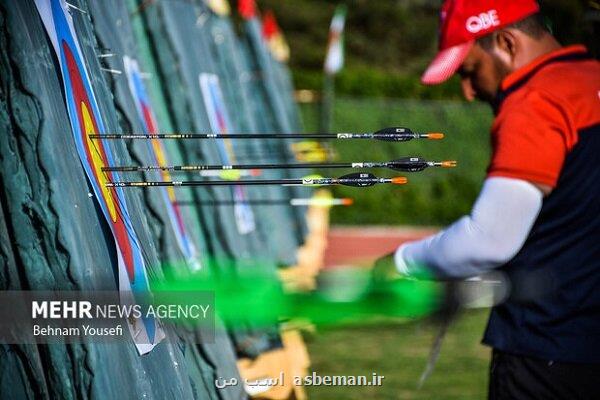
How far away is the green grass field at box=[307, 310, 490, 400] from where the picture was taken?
6.91 meters

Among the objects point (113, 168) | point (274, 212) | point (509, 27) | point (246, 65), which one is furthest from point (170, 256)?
A: point (246, 65)

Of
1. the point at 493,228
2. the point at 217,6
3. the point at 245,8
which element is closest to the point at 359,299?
the point at 493,228

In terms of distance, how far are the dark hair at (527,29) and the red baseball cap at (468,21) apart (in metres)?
0.02

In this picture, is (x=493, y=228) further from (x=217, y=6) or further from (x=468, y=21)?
(x=217, y=6)

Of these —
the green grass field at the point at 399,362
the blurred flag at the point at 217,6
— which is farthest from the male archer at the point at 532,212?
the blurred flag at the point at 217,6

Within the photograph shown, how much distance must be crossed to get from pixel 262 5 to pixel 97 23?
120 feet

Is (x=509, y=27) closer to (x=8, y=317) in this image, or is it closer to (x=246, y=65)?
(x=8, y=317)

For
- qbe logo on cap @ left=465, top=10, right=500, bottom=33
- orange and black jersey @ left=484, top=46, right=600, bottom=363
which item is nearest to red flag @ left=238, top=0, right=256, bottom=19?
qbe logo on cap @ left=465, top=10, right=500, bottom=33

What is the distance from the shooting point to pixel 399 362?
26.5ft

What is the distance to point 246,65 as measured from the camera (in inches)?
587

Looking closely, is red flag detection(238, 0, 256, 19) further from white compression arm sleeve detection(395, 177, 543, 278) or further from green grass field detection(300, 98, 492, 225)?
white compression arm sleeve detection(395, 177, 543, 278)

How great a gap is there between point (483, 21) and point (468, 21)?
44 mm

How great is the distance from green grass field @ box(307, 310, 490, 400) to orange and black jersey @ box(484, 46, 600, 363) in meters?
2.87

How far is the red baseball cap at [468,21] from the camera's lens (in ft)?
10.6
